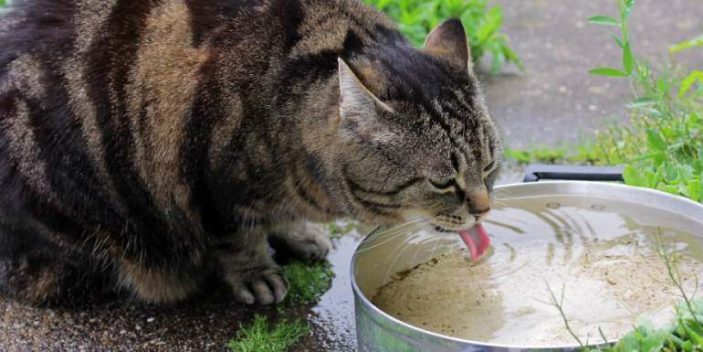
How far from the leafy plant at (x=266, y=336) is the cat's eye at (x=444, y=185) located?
712 millimetres

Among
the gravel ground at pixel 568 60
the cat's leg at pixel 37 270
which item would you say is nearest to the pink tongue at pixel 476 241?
the cat's leg at pixel 37 270

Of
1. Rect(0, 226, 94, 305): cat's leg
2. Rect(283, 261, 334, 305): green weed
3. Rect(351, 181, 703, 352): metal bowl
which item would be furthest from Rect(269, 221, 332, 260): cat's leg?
Rect(0, 226, 94, 305): cat's leg

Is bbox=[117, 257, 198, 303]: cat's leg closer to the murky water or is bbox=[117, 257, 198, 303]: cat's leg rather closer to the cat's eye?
the murky water

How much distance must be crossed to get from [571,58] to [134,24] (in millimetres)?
Answer: 2674

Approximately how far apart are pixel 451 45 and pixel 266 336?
3.42ft

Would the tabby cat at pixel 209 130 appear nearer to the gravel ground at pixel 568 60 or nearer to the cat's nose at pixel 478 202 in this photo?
the cat's nose at pixel 478 202

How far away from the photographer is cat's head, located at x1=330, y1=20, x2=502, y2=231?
2.62 metres

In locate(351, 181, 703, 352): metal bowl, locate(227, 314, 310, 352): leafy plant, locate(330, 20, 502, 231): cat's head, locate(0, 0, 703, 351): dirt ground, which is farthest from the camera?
locate(0, 0, 703, 351): dirt ground

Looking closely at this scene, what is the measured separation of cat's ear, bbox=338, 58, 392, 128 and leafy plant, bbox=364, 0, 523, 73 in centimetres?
178

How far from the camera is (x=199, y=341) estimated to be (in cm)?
305

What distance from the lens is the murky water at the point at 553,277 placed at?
2.52 m

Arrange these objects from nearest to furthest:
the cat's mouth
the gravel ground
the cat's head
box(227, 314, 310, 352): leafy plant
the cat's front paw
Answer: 1. the cat's head
2. the cat's mouth
3. box(227, 314, 310, 352): leafy plant
4. the cat's front paw
5. the gravel ground

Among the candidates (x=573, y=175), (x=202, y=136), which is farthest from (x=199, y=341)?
(x=573, y=175)

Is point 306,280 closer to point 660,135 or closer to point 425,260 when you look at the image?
point 425,260
